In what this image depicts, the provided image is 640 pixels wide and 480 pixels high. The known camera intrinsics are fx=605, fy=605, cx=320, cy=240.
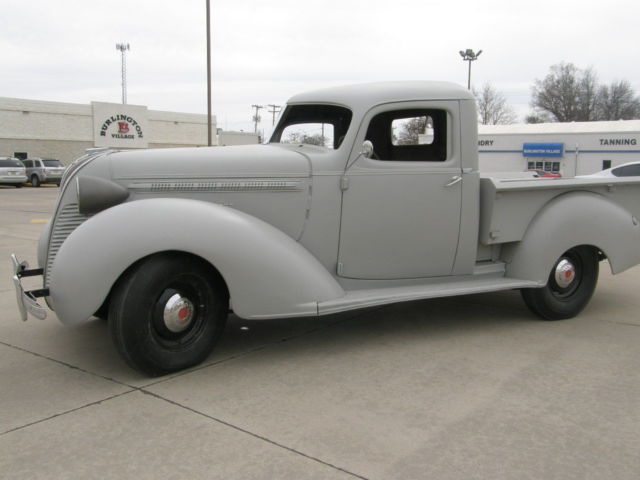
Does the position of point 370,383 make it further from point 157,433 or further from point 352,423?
point 157,433

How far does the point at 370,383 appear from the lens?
3572 mm

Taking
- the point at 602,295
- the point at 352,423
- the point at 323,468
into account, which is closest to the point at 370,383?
the point at 352,423

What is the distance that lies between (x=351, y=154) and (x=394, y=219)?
0.56 metres

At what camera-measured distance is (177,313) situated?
11.9 feet

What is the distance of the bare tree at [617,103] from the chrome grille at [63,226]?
5812 cm

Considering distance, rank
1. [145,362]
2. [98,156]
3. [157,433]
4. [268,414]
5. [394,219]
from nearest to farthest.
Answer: [157,433] < [268,414] < [145,362] < [98,156] < [394,219]

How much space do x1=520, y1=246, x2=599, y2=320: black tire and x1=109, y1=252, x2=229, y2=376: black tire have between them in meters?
2.59

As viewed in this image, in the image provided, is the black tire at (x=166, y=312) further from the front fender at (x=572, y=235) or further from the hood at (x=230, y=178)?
the front fender at (x=572, y=235)

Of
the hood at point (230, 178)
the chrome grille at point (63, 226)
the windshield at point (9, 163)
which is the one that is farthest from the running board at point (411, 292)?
the windshield at point (9, 163)

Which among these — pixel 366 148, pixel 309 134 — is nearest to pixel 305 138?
pixel 309 134

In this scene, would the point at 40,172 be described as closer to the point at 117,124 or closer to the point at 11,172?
the point at 11,172

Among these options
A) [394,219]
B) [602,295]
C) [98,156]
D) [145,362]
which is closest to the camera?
[145,362]

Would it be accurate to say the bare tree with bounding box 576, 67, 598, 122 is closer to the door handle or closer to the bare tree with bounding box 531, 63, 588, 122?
the bare tree with bounding box 531, 63, 588, 122

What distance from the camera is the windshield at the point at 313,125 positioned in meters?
4.45
